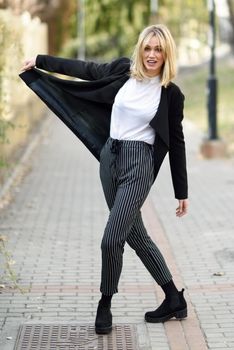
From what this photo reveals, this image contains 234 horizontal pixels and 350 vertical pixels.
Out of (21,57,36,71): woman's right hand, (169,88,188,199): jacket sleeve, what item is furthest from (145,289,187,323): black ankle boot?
(21,57,36,71): woman's right hand

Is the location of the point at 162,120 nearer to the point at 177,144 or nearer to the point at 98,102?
the point at 177,144

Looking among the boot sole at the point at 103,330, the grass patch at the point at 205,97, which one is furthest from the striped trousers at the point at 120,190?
the grass patch at the point at 205,97

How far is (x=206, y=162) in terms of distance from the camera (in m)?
15.6

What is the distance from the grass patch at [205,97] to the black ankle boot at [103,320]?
41.7 ft

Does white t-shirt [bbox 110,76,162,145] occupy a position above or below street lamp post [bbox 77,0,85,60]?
above

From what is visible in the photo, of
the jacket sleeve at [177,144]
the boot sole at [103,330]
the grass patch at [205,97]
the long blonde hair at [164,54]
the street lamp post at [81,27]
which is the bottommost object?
the street lamp post at [81,27]

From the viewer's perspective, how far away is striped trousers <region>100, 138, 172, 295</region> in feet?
18.0

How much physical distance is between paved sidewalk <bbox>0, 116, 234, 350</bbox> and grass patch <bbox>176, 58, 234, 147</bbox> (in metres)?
6.40

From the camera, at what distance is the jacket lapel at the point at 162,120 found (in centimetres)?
550

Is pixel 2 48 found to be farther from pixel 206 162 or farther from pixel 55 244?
pixel 206 162

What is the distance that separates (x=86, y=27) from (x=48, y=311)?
51.1 metres

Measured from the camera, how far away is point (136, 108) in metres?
5.52

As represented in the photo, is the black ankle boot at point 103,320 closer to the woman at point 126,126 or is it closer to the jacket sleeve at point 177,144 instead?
the woman at point 126,126

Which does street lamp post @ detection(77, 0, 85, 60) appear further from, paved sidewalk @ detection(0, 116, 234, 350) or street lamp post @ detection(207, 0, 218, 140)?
paved sidewalk @ detection(0, 116, 234, 350)
